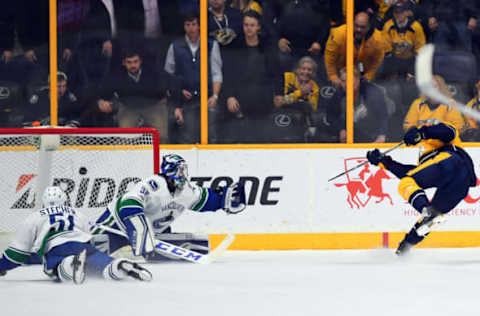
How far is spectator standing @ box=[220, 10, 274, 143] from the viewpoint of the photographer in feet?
24.0

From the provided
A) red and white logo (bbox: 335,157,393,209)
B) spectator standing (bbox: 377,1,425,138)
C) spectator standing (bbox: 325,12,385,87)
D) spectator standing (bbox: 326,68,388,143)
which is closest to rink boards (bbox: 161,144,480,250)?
red and white logo (bbox: 335,157,393,209)

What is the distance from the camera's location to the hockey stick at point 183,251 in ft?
18.8

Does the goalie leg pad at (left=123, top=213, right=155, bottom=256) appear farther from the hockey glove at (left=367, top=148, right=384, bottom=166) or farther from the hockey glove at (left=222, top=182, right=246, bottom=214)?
the hockey glove at (left=367, top=148, right=384, bottom=166)

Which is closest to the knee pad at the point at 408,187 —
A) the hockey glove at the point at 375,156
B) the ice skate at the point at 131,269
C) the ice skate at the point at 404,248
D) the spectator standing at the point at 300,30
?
the hockey glove at the point at 375,156

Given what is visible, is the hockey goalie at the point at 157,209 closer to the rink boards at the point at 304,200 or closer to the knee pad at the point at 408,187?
the rink boards at the point at 304,200

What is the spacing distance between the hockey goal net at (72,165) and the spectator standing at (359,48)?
1.77 meters

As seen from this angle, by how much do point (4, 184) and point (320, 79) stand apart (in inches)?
108

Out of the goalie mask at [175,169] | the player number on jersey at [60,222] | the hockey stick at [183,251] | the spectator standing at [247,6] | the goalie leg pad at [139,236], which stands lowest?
the hockey stick at [183,251]

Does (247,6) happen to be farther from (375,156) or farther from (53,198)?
(53,198)

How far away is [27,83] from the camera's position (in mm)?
7109

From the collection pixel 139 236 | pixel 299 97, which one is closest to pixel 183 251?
pixel 139 236

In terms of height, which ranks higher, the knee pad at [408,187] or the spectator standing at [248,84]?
the spectator standing at [248,84]

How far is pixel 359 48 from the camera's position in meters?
7.37

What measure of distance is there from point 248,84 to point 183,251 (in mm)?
2036
